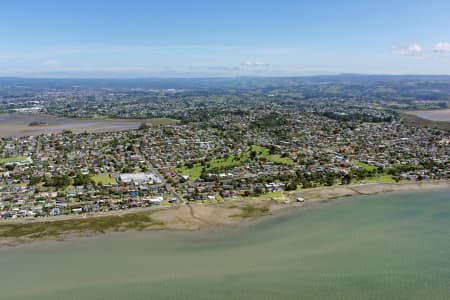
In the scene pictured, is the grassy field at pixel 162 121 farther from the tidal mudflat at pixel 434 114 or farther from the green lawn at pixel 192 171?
the tidal mudflat at pixel 434 114

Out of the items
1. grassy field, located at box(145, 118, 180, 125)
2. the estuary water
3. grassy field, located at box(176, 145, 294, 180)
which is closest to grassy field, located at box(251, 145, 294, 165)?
grassy field, located at box(176, 145, 294, 180)

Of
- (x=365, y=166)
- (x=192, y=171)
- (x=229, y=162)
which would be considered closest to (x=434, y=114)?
(x=365, y=166)

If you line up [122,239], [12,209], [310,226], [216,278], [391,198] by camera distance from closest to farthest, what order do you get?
[216,278] < [122,239] < [310,226] < [12,209] < [391,198]

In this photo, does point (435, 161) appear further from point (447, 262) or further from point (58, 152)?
point (58, 152)

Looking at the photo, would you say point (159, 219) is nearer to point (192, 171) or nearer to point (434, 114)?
point (192, 171)

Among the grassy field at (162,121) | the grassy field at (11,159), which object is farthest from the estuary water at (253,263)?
the grassy field at (162,121)

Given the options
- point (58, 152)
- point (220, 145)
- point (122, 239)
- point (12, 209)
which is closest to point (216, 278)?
point (122, 239)
